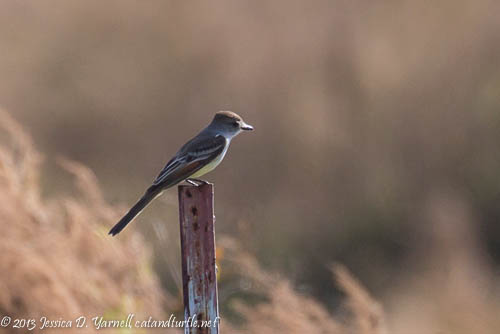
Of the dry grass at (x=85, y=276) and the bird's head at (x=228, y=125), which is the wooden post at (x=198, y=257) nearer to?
the bird's head at (x=228, y=125)

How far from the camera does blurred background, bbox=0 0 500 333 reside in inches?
429

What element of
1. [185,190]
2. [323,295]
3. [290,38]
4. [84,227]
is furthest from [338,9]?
[185,190]

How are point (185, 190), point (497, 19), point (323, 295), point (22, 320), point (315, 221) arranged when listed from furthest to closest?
point (497, 19) → point (315, 221) → point (323, 295) → point (22, 320) → point (185, 190)

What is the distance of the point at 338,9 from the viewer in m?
13.8

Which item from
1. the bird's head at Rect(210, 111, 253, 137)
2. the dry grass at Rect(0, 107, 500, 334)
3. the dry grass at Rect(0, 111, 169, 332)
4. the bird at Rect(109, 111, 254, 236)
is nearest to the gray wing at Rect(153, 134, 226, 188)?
the bird at Rect(109, 111, 254, 236)

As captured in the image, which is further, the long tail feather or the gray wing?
the gray wing

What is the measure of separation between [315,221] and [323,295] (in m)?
1.30

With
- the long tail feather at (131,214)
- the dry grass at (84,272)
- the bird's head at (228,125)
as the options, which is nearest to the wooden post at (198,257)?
the long tail feather at (131,214)

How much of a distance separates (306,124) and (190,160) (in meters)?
6.80

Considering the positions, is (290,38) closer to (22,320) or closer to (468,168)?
(468,168)

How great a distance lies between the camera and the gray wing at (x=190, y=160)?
6.12 meters

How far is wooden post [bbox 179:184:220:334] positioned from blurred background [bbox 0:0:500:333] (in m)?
4.83

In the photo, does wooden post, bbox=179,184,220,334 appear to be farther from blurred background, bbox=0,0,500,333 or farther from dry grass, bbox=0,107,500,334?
blurred background, bbox=0,0,500,333

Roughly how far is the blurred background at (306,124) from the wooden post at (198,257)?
15.8 ft
